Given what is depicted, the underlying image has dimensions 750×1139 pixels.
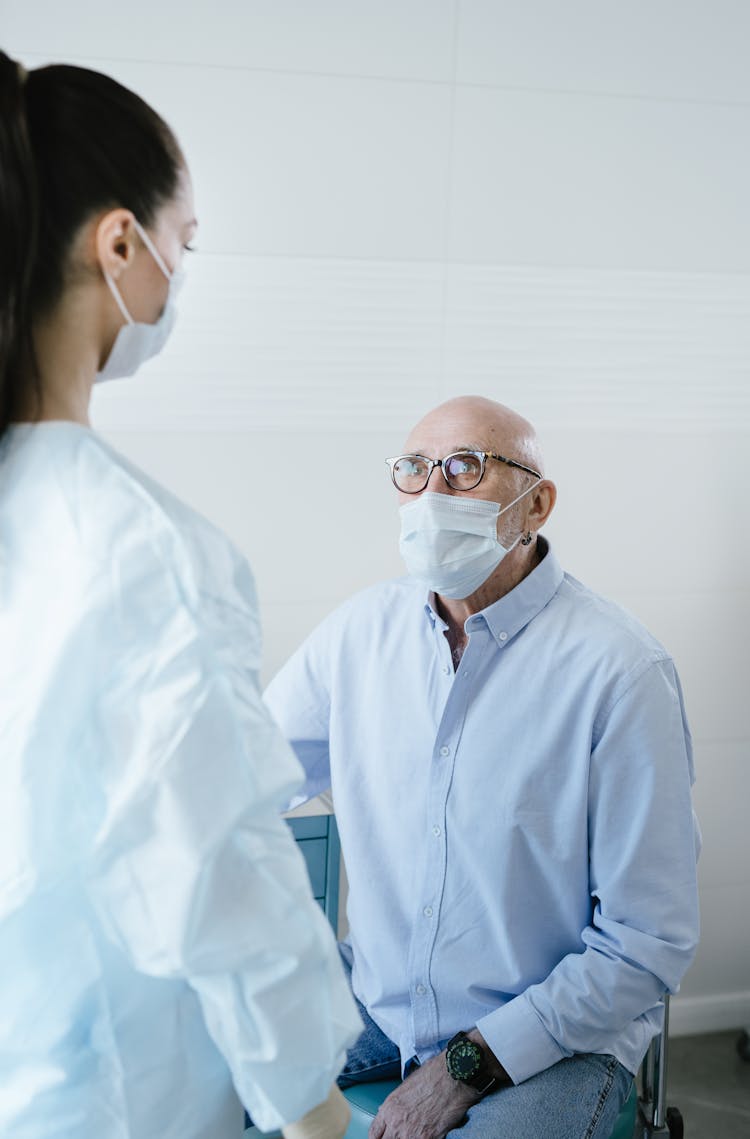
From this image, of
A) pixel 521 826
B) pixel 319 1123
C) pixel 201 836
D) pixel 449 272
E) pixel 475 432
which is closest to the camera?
pixel 201 836

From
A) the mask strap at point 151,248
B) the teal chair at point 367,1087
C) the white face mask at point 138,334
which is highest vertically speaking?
the mask strap at point 151,248

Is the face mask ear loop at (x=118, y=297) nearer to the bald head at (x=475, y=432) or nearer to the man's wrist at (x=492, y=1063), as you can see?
the bald head at (x=475, y=432)

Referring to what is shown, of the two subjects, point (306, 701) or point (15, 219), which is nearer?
point (15, 219)

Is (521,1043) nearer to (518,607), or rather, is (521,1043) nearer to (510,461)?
(518,607)

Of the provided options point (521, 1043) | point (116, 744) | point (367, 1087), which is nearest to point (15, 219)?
point (116, 744)

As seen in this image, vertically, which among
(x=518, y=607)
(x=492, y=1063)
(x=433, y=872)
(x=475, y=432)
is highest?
(x=475, y=432)

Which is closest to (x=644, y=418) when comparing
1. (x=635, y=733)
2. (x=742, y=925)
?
(x=635, y=733)

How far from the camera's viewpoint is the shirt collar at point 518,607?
1620mm

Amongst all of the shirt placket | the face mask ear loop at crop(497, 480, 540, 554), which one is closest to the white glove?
the shirt placket

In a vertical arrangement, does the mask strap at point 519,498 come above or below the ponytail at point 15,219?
below

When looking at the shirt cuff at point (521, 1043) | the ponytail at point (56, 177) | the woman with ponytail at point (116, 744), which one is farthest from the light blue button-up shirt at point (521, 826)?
the ponytail at point (56, 177)

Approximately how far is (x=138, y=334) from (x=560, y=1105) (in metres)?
1.15

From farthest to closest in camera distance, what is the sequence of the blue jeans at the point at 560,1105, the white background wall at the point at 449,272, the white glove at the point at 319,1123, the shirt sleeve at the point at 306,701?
the white background wall at the point at 449,272
the shirt sleeve at the point at 306,701
the blue jeans at the point at 560,1105
the white glove at the point at 319,1123

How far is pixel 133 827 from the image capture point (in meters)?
0.74
